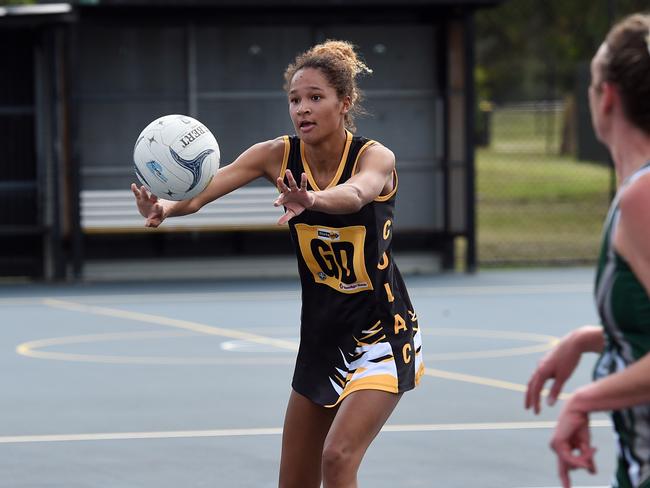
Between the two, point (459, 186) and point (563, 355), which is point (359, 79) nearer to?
point (459, 186)

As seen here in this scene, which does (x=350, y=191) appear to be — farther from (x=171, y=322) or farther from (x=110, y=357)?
(x=171, y=322)

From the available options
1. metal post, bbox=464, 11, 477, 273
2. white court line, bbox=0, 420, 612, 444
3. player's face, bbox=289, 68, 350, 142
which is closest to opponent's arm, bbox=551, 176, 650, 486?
player's face, bbox=289, 68, 350, 142

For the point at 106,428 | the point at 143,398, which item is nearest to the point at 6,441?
the point at 106,428

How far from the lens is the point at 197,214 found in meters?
16.2

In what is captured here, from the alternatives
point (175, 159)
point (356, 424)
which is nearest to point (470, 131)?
point (175, 159)

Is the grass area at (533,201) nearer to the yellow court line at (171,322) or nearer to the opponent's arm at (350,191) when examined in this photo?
the yellow court line at (171,322)

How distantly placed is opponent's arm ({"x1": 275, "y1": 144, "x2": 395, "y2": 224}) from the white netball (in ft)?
1.64

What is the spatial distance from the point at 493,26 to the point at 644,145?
30.2 meters

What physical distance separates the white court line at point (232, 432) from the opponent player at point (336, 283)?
288cm

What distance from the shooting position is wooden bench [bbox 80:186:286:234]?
52.9ft

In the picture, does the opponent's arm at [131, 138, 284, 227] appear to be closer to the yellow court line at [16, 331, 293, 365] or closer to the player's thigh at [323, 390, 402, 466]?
the player's thigh at [323, 390, 402, 466]

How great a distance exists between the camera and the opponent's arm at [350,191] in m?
4.55

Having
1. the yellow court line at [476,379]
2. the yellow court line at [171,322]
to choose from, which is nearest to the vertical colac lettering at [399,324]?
the yellow court line at [476,379]

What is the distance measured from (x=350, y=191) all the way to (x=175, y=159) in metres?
0.79
